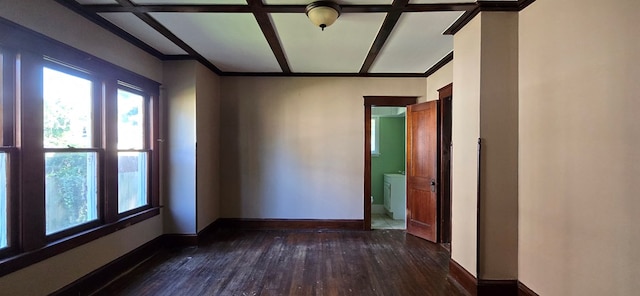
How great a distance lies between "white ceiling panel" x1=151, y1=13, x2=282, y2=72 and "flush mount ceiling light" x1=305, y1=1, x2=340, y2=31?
1.93 ft

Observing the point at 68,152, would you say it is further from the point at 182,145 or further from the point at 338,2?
the point at 338,2

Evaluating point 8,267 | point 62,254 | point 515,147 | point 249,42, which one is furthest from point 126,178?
point 515,147

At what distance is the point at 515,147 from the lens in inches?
91.9

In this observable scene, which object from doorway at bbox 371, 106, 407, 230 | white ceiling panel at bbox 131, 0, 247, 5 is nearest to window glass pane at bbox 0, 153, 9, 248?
white ceiling panel at bbox 131, 0, 247, 5

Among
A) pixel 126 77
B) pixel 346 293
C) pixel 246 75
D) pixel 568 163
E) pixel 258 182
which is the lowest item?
pixel 346 293

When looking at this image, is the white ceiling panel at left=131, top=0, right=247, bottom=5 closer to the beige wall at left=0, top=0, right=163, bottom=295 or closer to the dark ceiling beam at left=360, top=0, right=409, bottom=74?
the beige wall at left=0, top=0, right=163, bottom=295

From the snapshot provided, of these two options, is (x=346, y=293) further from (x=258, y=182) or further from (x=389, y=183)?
(x=389, y=183)

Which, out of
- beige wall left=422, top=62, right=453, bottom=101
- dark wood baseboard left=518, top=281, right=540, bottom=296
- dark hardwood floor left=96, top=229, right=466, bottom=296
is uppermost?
beige wall left=422, top=62, right=453, bottom=101

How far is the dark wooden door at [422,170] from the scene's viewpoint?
397 cm

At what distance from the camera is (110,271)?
2.75 m

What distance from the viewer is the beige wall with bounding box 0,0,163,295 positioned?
194 centimetres

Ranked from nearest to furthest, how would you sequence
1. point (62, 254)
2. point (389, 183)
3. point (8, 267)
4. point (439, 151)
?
point (8, 267) < point (62, 254) < point (439, 151) < point (389, 183)

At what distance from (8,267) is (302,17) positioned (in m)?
2.85

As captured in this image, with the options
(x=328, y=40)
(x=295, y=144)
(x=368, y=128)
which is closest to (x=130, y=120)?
(x=295, y=144)
